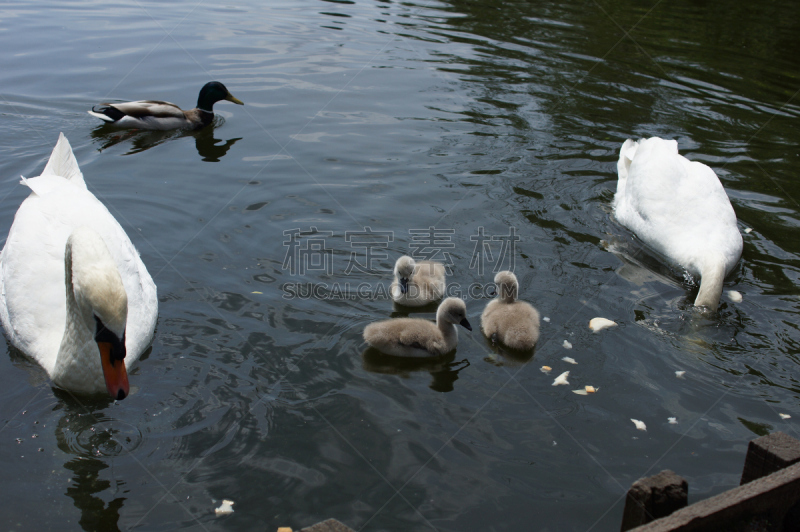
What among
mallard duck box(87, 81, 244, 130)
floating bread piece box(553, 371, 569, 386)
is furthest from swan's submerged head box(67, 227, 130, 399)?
mallard duck box(87, 81, 244, 130)

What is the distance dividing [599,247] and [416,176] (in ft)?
8.00

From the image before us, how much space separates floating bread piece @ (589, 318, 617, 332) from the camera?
18.1ft

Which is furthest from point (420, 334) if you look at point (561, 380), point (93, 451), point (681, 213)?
point (681, 213)

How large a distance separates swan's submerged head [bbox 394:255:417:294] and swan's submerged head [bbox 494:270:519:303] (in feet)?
2.47

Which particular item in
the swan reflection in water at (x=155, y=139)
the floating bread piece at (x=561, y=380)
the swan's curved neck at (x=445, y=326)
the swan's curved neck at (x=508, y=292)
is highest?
the swan reflection in water at (x=155, y=139)

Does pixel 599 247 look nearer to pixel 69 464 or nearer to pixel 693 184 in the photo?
pixel 693 184

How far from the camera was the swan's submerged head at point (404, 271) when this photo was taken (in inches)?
219

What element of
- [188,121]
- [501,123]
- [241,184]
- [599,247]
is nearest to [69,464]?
[241,184]

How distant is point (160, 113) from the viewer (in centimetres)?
948

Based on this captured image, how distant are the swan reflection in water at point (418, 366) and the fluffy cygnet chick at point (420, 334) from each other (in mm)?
58

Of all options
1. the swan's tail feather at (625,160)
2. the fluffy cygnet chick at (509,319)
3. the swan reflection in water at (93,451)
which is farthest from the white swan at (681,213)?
the swan reflection in water at (93,451)

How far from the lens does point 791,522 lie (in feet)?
10.1

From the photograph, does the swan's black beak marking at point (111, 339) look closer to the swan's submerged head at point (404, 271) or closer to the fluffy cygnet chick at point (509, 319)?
the swan's submerged head at point (404, 271)

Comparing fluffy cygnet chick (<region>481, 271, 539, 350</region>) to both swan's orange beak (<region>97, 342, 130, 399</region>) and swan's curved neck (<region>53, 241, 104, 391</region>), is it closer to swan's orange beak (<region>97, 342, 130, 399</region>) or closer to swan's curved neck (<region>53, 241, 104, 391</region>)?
swan's orange beak (<region>97, 342, 130, 399</region>)
